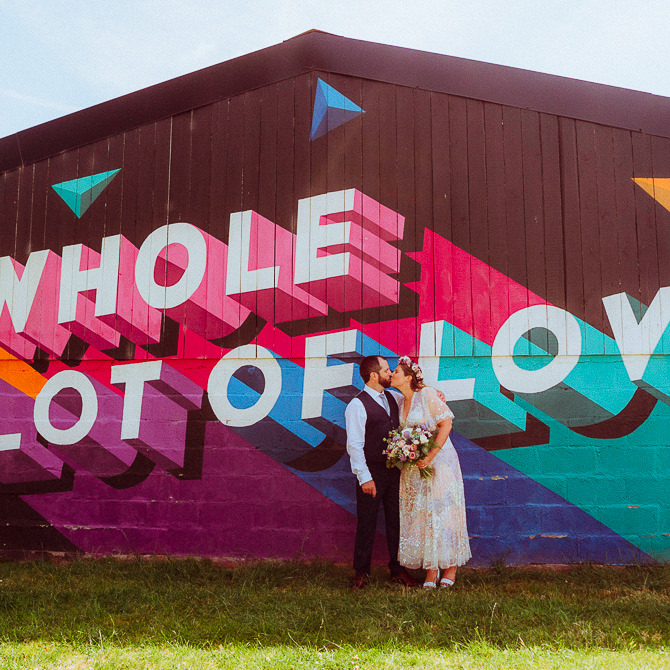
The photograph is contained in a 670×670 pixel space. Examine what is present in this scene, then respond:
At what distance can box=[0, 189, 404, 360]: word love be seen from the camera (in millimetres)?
5480

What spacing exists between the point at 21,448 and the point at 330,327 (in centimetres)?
350

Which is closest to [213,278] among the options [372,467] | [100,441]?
[100,441]

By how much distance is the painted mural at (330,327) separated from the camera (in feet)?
17.1

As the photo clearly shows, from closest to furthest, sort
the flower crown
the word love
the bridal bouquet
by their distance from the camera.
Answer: the bridal bouquet, the flower crown, the word love

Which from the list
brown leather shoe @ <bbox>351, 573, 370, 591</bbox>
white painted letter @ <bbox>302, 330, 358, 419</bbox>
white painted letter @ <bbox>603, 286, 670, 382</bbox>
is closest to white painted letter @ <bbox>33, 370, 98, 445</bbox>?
white painted letter @ <bbox>302, 330, 358, 419</bbox>

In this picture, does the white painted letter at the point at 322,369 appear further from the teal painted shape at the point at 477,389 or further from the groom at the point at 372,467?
the teal painted shape at the point at 477,389

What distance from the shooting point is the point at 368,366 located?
4.92 m

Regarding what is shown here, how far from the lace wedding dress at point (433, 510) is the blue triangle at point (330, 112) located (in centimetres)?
292

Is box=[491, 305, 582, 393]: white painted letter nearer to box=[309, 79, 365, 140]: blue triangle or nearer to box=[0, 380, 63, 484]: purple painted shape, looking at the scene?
box=[309, 79, 365, 140]: blue triangle

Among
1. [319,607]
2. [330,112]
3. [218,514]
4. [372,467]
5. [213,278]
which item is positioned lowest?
[319,607]

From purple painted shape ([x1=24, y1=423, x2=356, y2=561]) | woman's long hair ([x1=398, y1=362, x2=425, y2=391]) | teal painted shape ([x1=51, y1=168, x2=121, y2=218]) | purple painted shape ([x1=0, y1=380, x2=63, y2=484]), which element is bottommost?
purple painted shape ([x1=24, y1=423, x2=356, y2=561])

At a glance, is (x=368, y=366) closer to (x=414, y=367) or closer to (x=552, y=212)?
(x=414, y=367)

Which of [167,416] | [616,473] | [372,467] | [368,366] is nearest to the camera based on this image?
[372,467]

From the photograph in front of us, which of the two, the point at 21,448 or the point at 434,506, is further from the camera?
the point at 21,448
